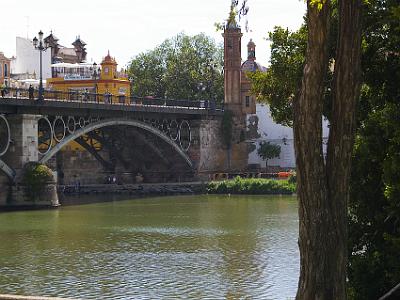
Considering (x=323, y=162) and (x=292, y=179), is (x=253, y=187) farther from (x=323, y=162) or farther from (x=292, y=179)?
(x=323, y=162)

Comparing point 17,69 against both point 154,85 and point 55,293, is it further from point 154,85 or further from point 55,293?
point 55,293

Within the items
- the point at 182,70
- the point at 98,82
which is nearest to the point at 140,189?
the point at 98,82

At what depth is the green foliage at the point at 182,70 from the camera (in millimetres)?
77250

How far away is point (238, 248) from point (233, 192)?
2794 centimetres

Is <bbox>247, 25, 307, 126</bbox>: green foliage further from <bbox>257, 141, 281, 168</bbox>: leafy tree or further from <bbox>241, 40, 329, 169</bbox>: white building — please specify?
<bbox>241, 40, 329, 169</bbox>: white building

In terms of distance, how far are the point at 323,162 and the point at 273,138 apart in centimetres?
6018

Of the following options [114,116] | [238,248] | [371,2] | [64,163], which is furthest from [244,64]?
[371,2]

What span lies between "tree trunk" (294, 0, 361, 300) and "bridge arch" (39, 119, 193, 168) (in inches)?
1427

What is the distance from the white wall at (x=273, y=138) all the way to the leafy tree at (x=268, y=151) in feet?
2.83

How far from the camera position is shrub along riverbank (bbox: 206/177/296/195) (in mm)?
53062

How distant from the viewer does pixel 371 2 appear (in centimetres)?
1217

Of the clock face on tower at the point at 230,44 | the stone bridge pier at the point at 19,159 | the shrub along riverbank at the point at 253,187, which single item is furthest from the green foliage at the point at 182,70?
the stone bridge pier at the point at 19,159

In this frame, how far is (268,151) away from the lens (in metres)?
66.9

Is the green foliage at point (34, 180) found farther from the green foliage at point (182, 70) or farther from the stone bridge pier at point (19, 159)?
the green foliage at point (182, 70)
